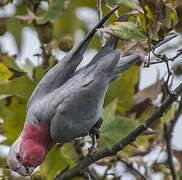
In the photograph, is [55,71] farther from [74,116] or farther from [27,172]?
[27,172]

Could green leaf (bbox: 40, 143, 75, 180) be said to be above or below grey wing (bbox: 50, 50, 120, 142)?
below

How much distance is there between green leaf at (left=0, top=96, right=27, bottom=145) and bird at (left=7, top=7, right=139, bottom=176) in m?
0.31

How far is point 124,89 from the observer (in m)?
3.56

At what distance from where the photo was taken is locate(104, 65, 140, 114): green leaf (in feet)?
11.6

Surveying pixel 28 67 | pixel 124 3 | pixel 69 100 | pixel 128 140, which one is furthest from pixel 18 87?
pixel 124 3

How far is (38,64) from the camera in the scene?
136 inches

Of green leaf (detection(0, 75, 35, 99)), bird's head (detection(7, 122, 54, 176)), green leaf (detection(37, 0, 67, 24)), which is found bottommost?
bird's head (detection(7, 122, 54, 176))

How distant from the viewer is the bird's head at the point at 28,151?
304cm

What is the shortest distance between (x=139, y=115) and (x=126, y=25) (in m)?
1.52

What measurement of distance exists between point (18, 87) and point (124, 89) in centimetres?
77

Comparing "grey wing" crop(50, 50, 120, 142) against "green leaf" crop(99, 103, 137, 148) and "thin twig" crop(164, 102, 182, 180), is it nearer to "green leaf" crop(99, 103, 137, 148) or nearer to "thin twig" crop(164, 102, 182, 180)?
"green leaf" crop(99, 103, 137, 148)

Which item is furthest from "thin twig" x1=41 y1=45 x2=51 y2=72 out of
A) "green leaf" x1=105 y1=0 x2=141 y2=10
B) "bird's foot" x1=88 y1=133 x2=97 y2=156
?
"green leaf" x1=105 y1=0 x2=141 y2=10

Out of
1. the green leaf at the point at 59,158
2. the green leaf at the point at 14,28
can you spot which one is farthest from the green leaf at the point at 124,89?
the green leaf at the point at 14,28

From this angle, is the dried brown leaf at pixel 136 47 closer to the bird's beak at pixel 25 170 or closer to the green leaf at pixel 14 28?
the bird's beak at pixel 25 170
